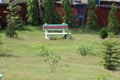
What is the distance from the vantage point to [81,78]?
1434 centimetres

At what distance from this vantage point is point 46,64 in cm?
1702

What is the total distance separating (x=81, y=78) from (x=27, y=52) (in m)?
6.77

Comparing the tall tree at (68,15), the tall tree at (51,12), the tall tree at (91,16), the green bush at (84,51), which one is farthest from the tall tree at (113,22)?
the green bush at (84,51)

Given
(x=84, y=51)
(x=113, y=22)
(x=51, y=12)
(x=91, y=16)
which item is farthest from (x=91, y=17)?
(x=84, y=51)

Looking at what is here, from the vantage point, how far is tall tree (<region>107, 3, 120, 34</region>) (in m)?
29.2

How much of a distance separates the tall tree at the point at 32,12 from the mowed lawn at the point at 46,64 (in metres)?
2.87

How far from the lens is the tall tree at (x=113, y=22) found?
2916cm

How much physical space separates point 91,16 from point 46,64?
14.7 metres

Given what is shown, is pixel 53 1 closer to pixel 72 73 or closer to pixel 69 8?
pixel 69 8

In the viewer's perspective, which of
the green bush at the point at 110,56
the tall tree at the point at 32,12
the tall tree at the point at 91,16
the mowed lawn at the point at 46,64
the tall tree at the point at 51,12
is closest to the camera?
the mowed lawn at the point at 46,64

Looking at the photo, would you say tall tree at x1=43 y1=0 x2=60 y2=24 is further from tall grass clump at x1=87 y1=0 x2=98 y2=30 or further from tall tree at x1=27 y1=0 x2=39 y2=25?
tall grass clump at x1=87 y1=0 x2=98 y2=30

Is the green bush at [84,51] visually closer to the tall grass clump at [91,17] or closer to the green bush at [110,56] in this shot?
the green bush at [110,56]

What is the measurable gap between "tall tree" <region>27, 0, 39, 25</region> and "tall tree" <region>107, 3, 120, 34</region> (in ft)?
18.5

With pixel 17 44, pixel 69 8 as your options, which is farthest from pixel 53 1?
pixel 17 44
